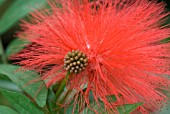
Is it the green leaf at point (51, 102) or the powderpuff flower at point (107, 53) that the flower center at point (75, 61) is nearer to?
the powderpuff flower at point (107, 53)

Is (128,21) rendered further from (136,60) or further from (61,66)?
(61,66)

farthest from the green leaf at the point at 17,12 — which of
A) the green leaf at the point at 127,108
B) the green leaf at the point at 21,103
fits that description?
the green leaf at the point at 127,108

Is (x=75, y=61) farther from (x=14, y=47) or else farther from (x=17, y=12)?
(x=17, y=12)

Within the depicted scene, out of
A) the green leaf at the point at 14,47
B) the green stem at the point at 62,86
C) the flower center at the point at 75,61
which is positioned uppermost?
the green leaf at the point at 14,47

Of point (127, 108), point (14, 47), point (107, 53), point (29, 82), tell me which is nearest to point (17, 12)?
point (14, 47)

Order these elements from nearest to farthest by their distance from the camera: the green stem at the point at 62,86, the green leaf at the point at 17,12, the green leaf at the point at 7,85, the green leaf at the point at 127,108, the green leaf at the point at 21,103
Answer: the green leaf at the point at 127,108, the green leaf at the point at 21,103, the green stem at the point at 62,86, the green leaf at the point at 7,85, the green leaf at the point at 17,12

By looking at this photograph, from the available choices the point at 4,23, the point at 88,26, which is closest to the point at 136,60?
the point at 88,26
